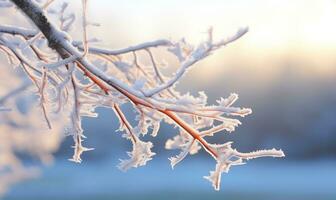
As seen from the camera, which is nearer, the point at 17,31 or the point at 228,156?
the point at 228,156

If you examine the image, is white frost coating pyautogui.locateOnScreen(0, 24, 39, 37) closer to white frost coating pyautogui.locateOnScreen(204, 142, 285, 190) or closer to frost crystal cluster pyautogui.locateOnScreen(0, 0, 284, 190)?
frost crystal cluster pyautogui.locateOnScreen(0, 0, 284, 190)

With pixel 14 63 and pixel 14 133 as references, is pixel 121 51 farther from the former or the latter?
pixel 14 133

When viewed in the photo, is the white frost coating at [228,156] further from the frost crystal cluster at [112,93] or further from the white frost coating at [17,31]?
the white frost coating at [17,31]

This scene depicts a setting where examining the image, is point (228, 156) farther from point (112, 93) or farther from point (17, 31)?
point (17, 31)

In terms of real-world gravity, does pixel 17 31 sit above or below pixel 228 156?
above

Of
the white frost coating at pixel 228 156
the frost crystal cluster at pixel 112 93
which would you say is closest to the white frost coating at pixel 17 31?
the frost crystal cluster at pixel 112 93

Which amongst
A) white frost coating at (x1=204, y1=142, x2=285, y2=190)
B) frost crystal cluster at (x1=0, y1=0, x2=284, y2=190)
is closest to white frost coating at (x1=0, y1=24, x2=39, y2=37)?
frost crystal cluster at (x1=0, y1=0, x2=284, y2=190)

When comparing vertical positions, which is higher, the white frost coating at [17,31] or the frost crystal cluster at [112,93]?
the white frost coating at [17,31]

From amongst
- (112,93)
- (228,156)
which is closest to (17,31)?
(112,93)
